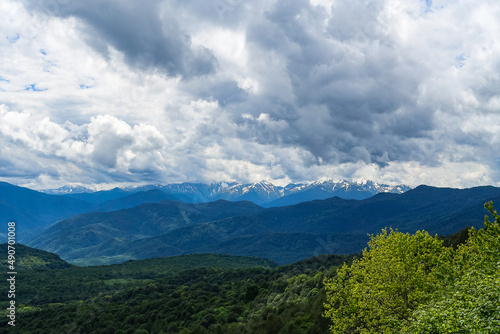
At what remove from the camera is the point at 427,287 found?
37188 mm

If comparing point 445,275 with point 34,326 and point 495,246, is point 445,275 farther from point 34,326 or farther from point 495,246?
point 34,326

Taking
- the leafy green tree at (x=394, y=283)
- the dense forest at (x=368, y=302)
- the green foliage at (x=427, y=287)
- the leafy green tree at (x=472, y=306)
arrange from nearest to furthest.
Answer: the leafy green tree at (x=472, y=306) < the green foliage at (x=427, y=287) < the dense forest at (x=368, y=302) < the leafy green tree at (x=394, y=283)

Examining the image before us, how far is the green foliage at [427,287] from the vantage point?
22438 millimetres

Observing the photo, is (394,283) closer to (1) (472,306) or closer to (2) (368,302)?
(2) (368,302)

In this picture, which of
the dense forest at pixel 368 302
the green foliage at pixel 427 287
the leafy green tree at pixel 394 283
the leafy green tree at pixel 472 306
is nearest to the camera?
the leafy green tree at pixel 472 306

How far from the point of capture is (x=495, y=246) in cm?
3106

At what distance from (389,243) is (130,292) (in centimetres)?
17657

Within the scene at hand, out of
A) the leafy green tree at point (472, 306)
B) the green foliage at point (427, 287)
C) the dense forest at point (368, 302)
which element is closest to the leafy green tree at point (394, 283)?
the green foliage at point (427, 287)

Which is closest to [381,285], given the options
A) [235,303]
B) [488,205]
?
[488,205]

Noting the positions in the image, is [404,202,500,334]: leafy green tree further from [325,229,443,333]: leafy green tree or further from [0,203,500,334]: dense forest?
[325,229,443,333]: leafy green tree

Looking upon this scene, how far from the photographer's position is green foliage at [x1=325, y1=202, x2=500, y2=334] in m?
22.4

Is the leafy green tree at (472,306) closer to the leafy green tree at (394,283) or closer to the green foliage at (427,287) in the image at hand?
the green foliage at (427,287)

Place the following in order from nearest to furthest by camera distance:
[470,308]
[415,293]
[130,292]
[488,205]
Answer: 1. [470,308]
2. [488,205]
3. [415,293]
4. [130,292]

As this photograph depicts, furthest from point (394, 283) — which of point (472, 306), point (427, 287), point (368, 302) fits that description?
point (472, 306)
